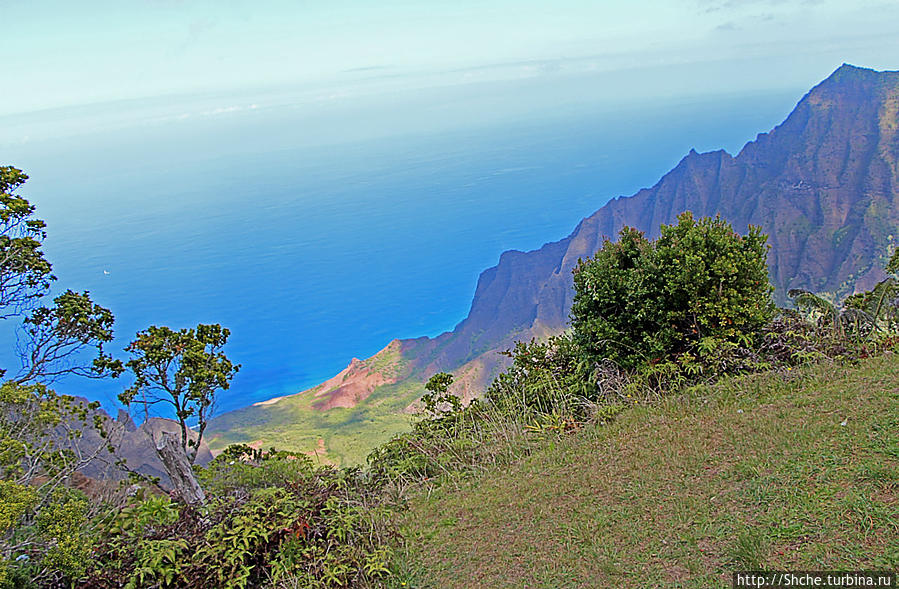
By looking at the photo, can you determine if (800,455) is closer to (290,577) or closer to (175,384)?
(290,577)

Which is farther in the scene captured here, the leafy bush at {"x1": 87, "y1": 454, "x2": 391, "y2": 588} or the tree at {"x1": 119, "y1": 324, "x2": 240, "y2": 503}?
the tree at {"x1": 119, "y1": 324, "x2": 240, "y2": 503}

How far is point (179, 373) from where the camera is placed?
24.1 feet

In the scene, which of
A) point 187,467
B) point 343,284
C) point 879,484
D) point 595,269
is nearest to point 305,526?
point 187,467

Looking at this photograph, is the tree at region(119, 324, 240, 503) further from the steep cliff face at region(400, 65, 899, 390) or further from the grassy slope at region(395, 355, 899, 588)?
the steep cliff face at region(400, 65, 899, 390)

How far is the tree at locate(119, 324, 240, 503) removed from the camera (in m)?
7.29

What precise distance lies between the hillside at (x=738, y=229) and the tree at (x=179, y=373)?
19.5 meters

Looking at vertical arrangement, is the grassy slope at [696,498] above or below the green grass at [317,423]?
above

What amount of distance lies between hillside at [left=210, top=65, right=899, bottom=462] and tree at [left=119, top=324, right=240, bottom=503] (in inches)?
766

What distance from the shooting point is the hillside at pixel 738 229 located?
38.3 meters

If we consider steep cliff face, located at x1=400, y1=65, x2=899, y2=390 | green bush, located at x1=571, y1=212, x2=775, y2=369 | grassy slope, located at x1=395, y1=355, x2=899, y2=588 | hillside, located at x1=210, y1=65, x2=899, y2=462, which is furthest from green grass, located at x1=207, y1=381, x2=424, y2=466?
grassy slope, located at x1=395, y1=355, x2=899, y2=588

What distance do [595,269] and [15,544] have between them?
21.2 ft

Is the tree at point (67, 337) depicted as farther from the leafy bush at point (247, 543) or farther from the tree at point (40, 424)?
the leafy bush at point (247, 543)

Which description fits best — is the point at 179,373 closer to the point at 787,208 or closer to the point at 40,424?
the point at 40,424

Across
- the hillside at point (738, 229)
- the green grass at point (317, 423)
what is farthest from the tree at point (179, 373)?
the hillside at point (738, 229)
